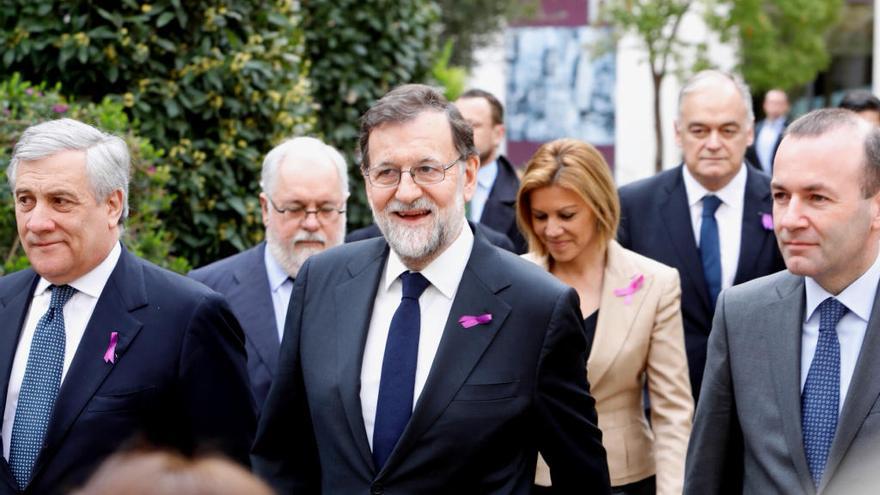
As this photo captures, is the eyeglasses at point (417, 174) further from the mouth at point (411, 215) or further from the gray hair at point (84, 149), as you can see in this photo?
the gray hair at point (84, 149)

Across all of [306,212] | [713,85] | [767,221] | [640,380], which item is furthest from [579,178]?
[713,85]

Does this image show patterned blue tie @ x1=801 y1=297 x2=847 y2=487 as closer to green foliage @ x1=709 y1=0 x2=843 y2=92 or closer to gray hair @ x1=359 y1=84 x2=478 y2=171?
gray hair @ x1=359 y1=84 x2=478 y2=171

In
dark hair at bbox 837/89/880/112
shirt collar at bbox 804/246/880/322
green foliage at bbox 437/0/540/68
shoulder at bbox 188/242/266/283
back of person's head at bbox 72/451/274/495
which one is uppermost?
back of person's head at bbox 72/451/274/495

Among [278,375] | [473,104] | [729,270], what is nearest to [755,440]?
[278,375]

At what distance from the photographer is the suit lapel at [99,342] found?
4.22 meters

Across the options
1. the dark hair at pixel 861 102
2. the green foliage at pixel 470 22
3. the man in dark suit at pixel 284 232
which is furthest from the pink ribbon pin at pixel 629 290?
the green foliage at pixel 470 22

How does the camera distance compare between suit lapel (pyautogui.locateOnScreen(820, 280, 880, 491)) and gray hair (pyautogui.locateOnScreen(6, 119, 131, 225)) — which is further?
gray hair (pyautogui.locateOnScreen(6, 119, 131, 225))

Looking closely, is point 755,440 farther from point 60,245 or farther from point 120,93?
point 120,93

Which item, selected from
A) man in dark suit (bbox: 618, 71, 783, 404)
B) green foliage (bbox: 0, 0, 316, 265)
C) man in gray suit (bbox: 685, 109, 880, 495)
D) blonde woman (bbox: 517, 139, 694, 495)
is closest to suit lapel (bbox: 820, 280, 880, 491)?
man in gray suit (bbox: 685, 109, 880, 495)

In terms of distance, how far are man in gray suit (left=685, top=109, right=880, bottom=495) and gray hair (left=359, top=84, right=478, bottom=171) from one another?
3.28ft

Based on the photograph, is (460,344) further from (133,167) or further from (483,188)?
(483,188)

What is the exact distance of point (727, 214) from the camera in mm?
7012

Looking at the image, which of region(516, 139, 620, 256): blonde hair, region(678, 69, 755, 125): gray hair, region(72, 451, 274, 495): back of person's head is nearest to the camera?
region(72, 451, 274, 495): back of person's head

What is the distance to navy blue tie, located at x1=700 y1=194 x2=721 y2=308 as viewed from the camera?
6.77 m
